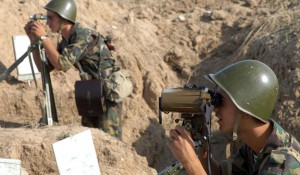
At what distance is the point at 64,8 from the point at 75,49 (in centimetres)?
47

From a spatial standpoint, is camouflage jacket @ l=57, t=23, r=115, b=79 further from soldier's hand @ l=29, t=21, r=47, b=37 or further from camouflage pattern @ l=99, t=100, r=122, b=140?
camouflage pattern @ l=99, t=100, r=122, b=140

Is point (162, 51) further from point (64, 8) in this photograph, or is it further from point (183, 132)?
point (183, 132)

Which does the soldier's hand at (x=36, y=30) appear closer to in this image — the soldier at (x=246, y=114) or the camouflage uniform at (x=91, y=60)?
the camouflage uniform at (x=91, y=60)

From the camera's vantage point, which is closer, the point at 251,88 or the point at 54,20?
the point at 251,88

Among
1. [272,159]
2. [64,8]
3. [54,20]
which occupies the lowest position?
[272,159]

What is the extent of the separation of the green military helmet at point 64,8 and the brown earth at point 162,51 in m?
1.12

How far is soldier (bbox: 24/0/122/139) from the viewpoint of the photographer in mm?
5484

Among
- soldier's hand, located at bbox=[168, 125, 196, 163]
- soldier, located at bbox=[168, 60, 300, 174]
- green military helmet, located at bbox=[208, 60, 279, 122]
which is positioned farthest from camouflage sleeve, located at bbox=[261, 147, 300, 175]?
soldier's hand, located at bbox=[168, 125, 196, 163]

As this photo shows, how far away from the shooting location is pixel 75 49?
5453 millimetres

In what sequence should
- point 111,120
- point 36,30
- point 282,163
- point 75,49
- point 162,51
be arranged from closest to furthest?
point 282,163
point 75,49
point 36,30
point 111,120
point 162,51

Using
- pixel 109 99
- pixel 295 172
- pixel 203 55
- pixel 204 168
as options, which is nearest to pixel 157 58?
pixel 203 55

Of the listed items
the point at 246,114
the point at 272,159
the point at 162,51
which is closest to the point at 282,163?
the point at 272,159

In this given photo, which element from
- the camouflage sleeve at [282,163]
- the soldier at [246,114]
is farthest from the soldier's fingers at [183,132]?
the camouflage sleeve at [282,163]

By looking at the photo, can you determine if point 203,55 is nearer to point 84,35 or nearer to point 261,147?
point 84,35
